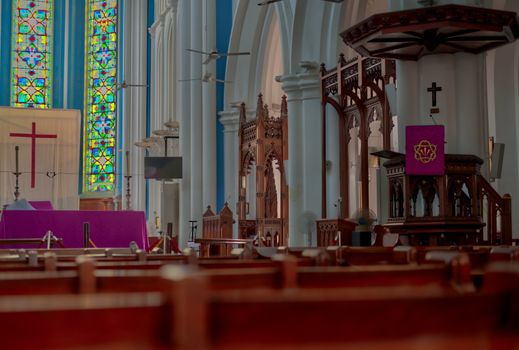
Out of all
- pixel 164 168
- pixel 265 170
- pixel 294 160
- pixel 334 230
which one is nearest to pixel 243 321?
pixel 334 230

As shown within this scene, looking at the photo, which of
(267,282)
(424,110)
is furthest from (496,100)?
(267,282)

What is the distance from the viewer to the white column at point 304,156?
518 inches

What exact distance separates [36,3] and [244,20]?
1350 cm

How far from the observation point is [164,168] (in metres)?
18.1

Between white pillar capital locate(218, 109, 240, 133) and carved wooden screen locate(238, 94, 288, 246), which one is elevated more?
white pillar capital locate(218, 109, 240, 133)

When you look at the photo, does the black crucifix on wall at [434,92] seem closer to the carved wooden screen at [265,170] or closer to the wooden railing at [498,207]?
the wooden railing at [498,207]

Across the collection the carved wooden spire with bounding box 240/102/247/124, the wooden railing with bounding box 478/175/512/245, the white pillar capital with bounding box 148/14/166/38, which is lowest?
the wooden railing with bounding box 478/175/512/245

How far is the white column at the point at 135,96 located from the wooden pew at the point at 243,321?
75.8ft

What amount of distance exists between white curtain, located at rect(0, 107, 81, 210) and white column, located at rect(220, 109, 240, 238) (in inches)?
379

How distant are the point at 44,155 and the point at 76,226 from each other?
639 inches

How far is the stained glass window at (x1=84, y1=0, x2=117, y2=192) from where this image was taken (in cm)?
A: 2694

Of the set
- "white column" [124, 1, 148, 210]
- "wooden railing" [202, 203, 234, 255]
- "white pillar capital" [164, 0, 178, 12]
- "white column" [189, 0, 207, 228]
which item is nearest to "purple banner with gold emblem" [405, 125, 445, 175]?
"wooden railing" [202, 203, 234, 255]

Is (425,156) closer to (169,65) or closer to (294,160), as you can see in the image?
(294,160)

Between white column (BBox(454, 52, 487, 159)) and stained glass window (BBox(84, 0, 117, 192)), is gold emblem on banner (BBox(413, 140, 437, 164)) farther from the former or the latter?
stained glass window (BBox(84, 0, 117, 192))
